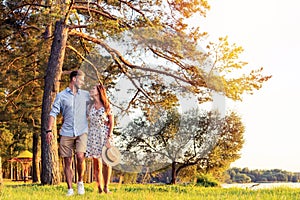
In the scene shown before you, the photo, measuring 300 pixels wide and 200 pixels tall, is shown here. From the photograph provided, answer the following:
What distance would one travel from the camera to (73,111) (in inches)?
285

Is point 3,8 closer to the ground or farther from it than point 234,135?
farther from it

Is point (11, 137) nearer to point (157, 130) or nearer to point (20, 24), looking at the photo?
point (20, 24)

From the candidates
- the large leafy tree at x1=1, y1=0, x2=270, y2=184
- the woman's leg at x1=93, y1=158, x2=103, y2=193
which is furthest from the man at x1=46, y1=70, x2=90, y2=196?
the large leafy tree at x1=1, y1=0, x2=270, y2=184

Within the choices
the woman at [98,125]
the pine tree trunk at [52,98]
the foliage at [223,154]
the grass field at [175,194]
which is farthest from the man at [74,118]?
the foliage at [223,154]

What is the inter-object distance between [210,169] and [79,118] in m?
21.5

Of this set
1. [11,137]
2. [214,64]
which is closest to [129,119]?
[214,64]

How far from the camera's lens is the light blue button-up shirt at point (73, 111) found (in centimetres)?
719

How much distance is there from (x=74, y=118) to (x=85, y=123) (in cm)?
19

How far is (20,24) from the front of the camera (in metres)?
15.8

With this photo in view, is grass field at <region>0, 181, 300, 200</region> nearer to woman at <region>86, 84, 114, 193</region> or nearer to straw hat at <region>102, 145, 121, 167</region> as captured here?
straw hat at <region>102, 145, 121, 167</region>

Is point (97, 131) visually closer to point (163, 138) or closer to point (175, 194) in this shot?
point (175, 194)

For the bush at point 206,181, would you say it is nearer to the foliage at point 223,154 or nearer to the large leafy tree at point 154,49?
the large leafy tree at point 154,49

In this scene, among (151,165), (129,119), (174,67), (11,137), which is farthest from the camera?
(11,137)

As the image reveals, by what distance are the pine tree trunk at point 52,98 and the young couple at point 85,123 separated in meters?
5.21
